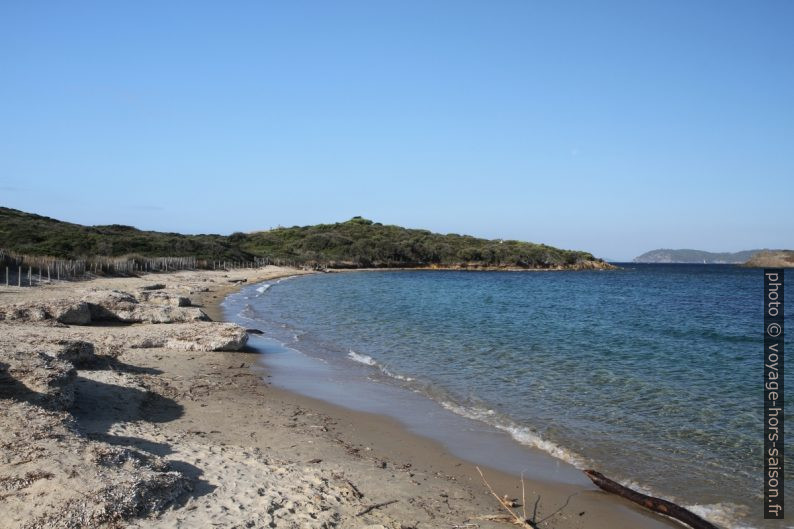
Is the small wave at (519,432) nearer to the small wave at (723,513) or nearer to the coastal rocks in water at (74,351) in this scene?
the small wave at (723,513)

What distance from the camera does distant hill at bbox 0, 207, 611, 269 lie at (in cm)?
6656

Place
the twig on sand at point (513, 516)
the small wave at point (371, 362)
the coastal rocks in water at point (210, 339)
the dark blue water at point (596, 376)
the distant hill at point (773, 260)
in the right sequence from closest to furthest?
the twig on sand at point (513, 516) → the dark blue water at point (596, 376) → the small wave at point (371, 362) → the coastal rocks in water at point (210, 339) → the distant hill at point (773, 260)

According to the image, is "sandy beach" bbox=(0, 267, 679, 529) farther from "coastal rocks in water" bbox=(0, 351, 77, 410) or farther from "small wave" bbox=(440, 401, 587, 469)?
"small wave" bbox=(440, 401, 587, 469)

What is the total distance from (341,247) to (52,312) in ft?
269

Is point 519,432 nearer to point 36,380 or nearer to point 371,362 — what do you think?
point 371,362

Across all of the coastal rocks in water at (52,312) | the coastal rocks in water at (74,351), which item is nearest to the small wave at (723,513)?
the coastal rocks in water at (74,351)

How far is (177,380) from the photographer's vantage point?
1089cm

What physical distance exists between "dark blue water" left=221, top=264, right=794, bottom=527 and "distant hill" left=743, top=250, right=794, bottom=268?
123m

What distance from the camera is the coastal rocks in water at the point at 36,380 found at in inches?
254

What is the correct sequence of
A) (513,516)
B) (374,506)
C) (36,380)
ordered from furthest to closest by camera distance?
(36,380)
(513,516)
(374,506)

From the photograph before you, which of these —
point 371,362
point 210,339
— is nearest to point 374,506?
point 371,362

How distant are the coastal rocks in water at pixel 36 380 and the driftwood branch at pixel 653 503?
6.54 meters

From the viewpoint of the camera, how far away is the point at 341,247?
3809 inches

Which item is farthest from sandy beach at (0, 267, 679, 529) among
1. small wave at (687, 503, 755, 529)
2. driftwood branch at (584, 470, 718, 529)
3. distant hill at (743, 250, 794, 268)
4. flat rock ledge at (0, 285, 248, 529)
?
distant hill at (743, 250, 794, 268)
